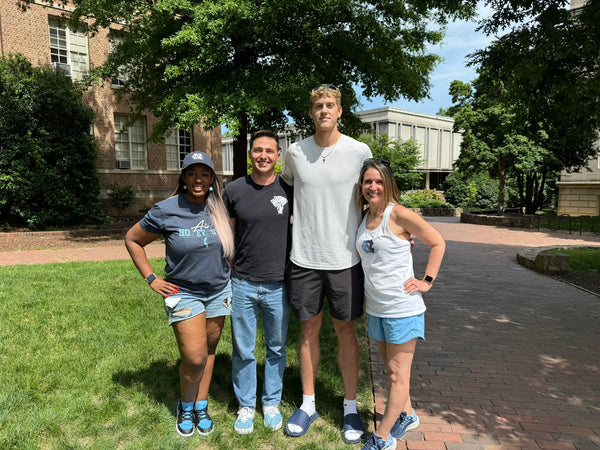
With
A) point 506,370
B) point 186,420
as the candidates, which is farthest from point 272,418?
point 506,370

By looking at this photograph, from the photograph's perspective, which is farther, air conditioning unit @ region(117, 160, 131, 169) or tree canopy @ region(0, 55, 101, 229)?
air conditioning unit @ region(117, 160, 131, 169)

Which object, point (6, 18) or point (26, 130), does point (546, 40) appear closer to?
point (26, 130)

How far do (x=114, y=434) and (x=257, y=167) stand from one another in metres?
2.15

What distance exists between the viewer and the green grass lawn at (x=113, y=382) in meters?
3.11

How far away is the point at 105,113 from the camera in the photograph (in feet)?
67.5

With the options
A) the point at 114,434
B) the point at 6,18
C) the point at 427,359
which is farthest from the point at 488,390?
the point at 6,18

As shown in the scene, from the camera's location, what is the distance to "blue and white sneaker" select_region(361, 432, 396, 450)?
2.90 m

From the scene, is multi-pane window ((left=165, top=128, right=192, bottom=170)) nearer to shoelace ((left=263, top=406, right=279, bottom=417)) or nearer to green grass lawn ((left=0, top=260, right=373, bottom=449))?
green grass lawn ((left=0, top=260, right=373, bottom=449))

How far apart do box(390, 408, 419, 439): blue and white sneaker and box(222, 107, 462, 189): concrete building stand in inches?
2065

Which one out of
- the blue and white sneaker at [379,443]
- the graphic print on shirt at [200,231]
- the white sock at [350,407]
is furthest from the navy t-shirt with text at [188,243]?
the blue and white sneaker at [379,443]

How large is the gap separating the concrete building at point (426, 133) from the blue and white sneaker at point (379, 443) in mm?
A: 52719

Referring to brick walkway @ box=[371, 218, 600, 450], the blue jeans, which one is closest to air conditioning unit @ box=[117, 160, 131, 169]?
brick walkway @ box=[371, 218, 600, 450]

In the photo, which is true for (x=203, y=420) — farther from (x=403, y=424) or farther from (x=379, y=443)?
(x=403, y=424)

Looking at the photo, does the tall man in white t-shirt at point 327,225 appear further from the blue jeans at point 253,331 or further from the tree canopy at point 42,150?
the tree canopy at point 42,150
